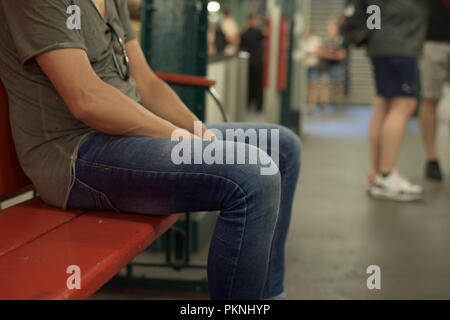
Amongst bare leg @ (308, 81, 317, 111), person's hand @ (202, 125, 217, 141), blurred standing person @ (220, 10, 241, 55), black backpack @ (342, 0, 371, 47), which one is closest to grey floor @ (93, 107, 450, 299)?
person's hand @ (202, 125, 217, 141)

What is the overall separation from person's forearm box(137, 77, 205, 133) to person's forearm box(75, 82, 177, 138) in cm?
39

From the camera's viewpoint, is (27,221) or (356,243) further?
(356,243)

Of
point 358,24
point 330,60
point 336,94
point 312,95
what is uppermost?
point 358,24

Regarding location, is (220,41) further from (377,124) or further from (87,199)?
(87,199)

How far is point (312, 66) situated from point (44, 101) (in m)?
9.71

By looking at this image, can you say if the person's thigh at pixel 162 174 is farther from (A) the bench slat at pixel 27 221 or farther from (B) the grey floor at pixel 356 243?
(B) the grey floor at pixel 356 243

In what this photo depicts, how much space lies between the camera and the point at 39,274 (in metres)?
1.07

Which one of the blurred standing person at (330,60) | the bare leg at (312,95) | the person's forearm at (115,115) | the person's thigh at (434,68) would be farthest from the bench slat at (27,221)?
the blurred standing person at (330,60)

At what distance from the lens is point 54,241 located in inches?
49.7

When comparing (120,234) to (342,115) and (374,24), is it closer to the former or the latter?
(374,24)

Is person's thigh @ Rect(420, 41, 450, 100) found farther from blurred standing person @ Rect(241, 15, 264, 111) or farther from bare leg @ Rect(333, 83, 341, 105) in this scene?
bare leg @ Rect(333, 83, 341, 105)

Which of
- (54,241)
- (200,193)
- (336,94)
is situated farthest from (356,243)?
(336,94)

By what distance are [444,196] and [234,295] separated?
112 inches
